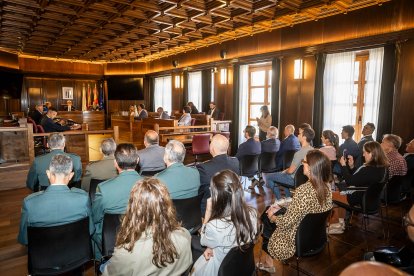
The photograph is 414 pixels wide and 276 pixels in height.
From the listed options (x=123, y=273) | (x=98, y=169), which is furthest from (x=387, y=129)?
(x=123, y=273)

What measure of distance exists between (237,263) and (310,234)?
36.8 inches

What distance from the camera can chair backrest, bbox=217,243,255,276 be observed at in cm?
155

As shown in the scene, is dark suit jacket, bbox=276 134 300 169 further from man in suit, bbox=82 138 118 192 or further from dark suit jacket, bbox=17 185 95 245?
dark suit jacket, bbox=17 185 95 245

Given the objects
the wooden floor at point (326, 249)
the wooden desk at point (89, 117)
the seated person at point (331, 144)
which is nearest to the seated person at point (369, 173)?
the wooden floor at point (326, 249)

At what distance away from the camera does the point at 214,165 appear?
298 centimetres

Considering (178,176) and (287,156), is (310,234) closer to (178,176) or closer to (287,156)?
(178,176)

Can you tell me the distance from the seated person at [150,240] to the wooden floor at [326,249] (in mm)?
1710

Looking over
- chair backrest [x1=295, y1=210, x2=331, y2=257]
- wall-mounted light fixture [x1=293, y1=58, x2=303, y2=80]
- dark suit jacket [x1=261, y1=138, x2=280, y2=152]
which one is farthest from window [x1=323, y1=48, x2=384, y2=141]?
chair backrest [x1=295, y1=210, x2=331, y2=257]

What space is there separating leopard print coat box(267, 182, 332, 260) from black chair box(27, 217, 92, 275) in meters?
1.57

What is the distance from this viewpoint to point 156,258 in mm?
1315

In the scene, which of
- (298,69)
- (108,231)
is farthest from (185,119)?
(108,231)

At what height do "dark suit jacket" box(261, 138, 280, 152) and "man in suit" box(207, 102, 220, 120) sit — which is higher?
"man in suit" box(207, 102, 220, 120)

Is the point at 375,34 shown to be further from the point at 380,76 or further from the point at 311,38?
the point at 311,38

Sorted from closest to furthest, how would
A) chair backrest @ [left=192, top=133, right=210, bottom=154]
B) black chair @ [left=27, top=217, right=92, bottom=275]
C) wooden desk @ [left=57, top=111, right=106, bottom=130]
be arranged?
1. black chair @ [left=27, top=217, right=92, bottom=275]
2. chair backrest @ [left=192, top=133, right=210, bottom=154]
3. wooden desk @ [left=57, top=111, right=106, bottom=130]
